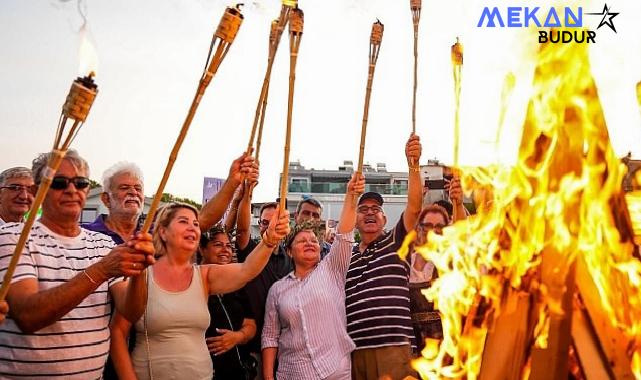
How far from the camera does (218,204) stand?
→ 488cm

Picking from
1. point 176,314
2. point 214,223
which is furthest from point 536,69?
point 214,223

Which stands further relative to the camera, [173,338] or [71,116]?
[173,338]

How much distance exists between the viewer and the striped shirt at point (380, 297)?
176 inches

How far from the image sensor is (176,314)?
3930mm

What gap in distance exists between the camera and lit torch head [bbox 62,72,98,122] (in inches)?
101

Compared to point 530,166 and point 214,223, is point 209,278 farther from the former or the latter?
point 530,166

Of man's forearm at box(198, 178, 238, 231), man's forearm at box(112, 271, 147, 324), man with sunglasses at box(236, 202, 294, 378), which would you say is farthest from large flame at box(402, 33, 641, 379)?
man's forearm at box(198, 178, 238, 231)

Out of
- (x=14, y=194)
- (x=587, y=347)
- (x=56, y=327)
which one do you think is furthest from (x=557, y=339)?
(x=14, y=194)

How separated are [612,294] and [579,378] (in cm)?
42

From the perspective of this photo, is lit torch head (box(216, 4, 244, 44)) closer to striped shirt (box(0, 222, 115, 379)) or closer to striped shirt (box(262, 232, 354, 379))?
striped shirt (box(0, 222, 115, 379))

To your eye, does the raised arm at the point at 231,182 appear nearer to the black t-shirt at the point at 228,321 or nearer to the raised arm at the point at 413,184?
the black t-shirt at the point at 228,321

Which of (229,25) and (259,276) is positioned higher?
(229,25)

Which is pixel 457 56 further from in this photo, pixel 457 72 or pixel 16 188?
pixel 16 188

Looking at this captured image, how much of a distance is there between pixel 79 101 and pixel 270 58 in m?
1.74
